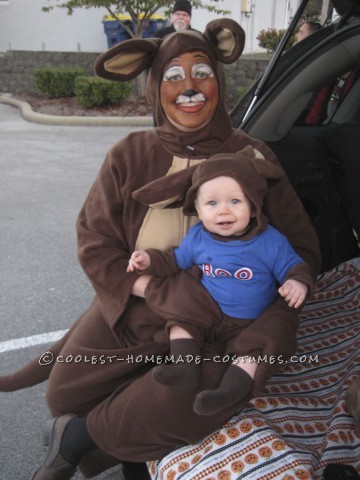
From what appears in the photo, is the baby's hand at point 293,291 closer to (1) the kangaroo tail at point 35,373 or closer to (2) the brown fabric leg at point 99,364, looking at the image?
(2) the brown fabric leg at point 99,364

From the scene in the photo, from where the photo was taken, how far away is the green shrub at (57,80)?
34.7ft

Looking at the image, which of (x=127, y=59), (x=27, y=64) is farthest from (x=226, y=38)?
(x=27, y=64)

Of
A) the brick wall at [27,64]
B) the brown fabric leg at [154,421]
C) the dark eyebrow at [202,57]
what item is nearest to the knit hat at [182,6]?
the dark eyebrow at [202,57]

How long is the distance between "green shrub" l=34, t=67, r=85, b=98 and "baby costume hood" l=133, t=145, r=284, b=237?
31.7ft

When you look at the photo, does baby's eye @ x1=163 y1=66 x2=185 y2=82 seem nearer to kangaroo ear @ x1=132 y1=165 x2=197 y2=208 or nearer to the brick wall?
kangaroo ear @ x1=132 y1=165 x2=197 y2=208

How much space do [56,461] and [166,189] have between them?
3.07ft

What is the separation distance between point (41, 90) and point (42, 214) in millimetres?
7061

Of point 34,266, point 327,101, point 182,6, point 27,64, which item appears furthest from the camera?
point 27,64

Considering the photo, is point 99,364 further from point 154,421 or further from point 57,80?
point 57,80

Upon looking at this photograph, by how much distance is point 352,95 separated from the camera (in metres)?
2.83

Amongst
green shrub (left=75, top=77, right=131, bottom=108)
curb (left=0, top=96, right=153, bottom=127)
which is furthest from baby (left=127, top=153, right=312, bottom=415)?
green shrub (left=75, top=77, right=131, bottom=108)

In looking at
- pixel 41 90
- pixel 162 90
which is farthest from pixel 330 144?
pixel 41 90

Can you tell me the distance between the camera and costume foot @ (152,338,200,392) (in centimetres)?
150

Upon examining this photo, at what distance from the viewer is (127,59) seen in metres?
1.79
